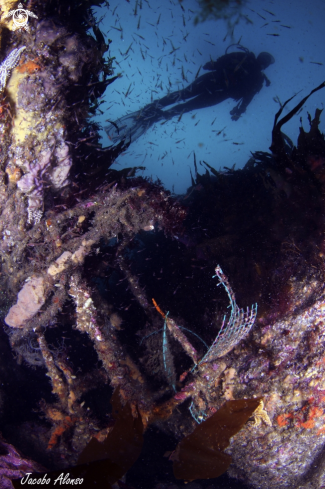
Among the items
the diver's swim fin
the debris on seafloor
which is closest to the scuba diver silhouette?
the diver's swim fin

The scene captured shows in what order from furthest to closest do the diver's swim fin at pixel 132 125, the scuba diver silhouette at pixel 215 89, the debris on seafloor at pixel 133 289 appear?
the scuba diver silhouette at pixel 215 89 → the diver's swim fin at pixel 132 125 → the debris on seafloor at pixel 133 289

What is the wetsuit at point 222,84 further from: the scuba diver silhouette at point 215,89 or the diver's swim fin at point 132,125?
the diver's swim fin at point 132,125

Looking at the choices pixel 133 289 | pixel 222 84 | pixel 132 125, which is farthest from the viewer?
pixel 222 84

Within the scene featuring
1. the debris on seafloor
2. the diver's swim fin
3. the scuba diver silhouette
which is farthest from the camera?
the scuba diver silhouette

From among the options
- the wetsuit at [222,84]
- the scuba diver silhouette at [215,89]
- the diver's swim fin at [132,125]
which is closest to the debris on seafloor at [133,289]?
the diver's swim fin at [132,125]

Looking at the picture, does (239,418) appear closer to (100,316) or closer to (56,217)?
(100,316)

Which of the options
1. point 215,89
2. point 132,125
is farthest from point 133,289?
point 215,89

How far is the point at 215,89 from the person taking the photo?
10.6m

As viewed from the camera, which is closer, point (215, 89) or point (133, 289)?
point (133, 289)

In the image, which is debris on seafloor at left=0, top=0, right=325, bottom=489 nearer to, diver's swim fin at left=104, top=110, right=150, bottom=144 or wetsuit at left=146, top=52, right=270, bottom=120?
diver's swim fin at left=104, top=110, right=150, bottom=144

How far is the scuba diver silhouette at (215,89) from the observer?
32.5 ft

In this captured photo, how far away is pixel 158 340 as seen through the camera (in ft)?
12.7

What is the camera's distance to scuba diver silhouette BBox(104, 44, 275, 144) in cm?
990

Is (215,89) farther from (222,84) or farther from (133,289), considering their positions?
(133,289)
